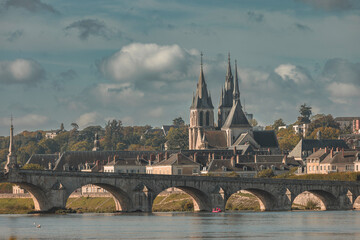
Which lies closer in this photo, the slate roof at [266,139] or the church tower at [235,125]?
the slate roof at [266,139]

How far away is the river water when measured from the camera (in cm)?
7231

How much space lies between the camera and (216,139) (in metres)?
193

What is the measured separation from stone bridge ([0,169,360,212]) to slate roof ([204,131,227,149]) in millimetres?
77483

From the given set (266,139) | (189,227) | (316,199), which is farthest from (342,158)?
(189,227)

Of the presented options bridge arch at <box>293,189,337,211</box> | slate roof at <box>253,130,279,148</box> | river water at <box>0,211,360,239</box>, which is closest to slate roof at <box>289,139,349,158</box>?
Answer: slate roof at <box>253,130,279,148</box>

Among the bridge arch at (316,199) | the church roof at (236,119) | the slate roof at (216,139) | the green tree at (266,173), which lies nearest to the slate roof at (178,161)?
the green tree at (266,173)

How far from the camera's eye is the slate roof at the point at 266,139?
190m

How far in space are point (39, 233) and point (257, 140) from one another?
392ft

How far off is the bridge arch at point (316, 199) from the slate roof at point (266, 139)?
69562mm

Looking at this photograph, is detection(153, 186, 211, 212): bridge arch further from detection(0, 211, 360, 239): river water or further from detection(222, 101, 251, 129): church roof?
detection(222, 101, 251, 129): church roof

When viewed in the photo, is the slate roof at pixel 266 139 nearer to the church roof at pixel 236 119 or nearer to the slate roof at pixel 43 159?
the church roof at pixel 236 119

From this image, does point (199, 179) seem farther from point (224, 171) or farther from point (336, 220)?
point (224, 171)

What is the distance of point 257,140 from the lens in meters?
191

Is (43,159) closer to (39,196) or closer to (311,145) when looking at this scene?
(311,145)
